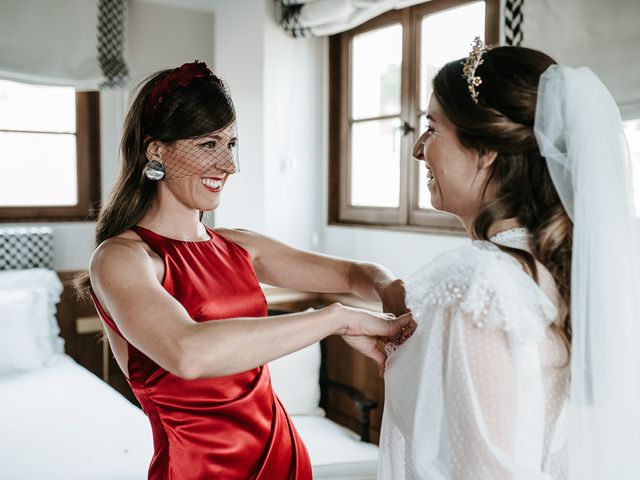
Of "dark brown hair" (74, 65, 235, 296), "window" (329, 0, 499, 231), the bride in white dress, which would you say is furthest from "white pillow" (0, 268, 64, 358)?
the bride in white dress

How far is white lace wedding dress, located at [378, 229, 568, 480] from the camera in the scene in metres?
0.97

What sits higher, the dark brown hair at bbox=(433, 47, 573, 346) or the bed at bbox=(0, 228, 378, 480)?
the dark brown hair at bbox=(433, 47, 573, 346)

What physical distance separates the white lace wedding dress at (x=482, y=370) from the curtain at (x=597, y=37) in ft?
4.75

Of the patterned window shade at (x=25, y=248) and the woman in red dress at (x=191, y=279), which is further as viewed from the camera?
the patterned window shade at (x=25, y=248)

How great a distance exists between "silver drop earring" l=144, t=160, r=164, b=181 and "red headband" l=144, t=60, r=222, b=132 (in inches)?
3.3

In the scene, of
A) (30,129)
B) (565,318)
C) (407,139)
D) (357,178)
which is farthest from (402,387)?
(30,129)

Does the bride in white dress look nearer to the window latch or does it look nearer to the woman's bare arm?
the woman's bare arm

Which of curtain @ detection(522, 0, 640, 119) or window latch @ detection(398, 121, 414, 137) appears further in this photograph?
window latch @ detection(398, 121, 414, 137)

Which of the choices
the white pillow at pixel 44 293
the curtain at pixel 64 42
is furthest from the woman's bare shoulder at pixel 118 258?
the curtain at pixel 64 42

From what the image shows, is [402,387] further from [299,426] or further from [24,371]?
[24,371]

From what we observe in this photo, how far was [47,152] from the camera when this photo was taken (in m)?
3.75

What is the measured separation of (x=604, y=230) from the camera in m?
1.07

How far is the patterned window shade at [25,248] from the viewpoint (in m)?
3.45

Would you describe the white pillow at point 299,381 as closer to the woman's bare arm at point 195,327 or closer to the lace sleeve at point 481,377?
the woman's bare arm at point 195,327
